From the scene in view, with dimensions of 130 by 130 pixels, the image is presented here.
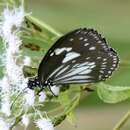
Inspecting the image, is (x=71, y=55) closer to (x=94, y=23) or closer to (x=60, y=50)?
(x=60, y=50)

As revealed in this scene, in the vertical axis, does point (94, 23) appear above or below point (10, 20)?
below

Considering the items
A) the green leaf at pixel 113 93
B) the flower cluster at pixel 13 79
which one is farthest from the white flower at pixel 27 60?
the green leaf at pixel 113 93

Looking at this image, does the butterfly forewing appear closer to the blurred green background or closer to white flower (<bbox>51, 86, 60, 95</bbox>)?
white flower (<bbox>51, 86, 60, 95</bbox>)

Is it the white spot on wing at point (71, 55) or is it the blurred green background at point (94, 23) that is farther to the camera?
the blurred green background at point (94, 23)

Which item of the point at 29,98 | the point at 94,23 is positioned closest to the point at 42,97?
the point at 29,98

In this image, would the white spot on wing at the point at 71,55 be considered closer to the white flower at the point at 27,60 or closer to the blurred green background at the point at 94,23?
the white flower at the point at 27,60

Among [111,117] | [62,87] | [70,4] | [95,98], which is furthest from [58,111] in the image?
[70,4]
